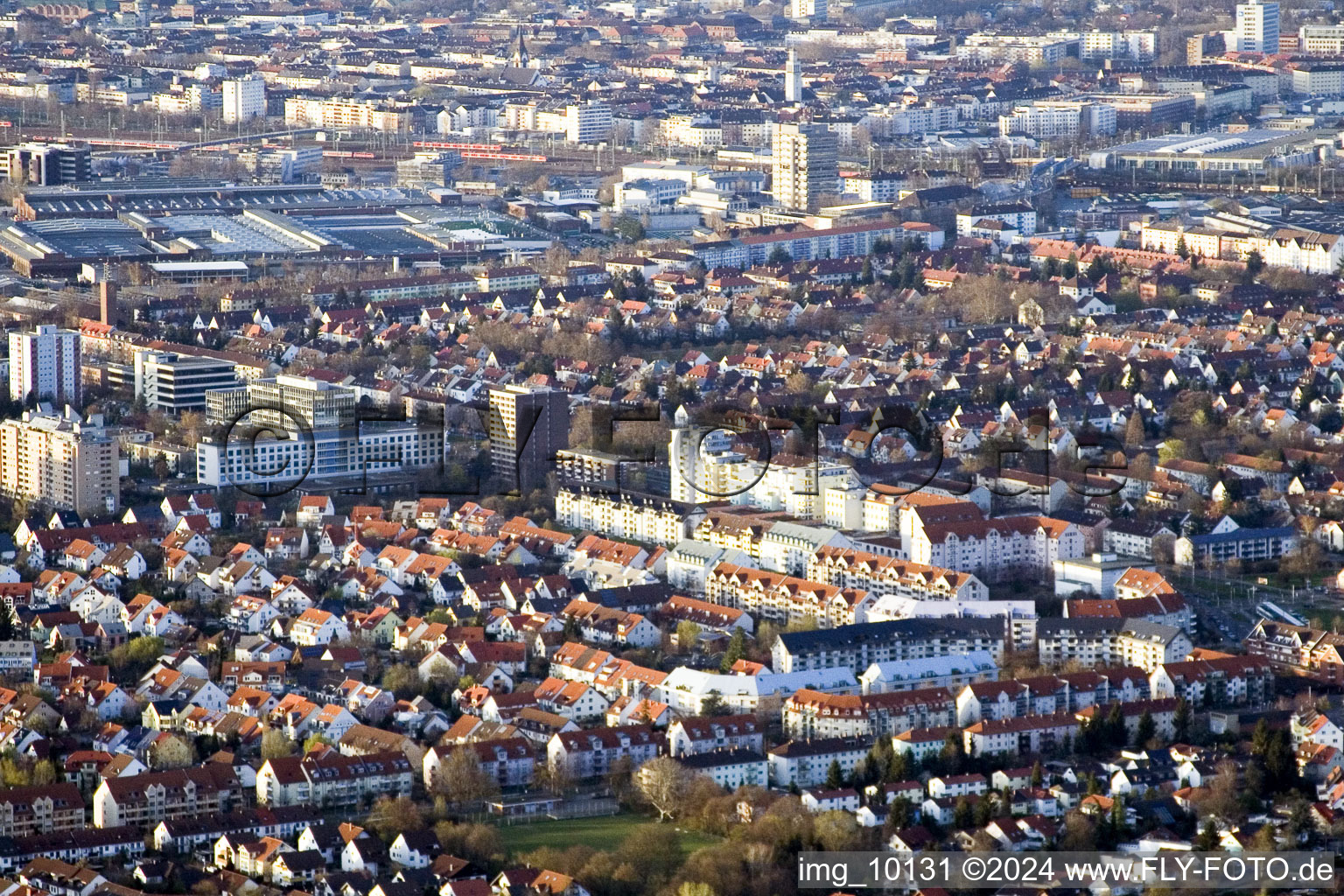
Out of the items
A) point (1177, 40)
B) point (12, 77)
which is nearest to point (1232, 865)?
point (12, 77)

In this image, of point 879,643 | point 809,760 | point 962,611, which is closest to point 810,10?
point 962,611

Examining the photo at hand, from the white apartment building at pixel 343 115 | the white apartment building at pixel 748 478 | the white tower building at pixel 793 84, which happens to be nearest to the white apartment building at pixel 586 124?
the white apartment building at pixel 343 115

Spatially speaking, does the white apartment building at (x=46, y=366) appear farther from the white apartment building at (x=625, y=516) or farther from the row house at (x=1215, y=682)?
the row house at (x=1215, y=682)

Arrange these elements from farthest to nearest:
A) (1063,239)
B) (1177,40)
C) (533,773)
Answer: (1177,40) → (1063,239) → (533,773)

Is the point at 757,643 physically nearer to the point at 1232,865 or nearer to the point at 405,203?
the point at 1232,865

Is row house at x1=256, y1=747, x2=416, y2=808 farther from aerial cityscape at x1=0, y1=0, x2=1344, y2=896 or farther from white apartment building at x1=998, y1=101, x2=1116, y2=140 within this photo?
white apartment building at x1=998, y1=101, x2=1116, y2=140

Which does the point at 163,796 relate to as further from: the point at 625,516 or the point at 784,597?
the point at 625,516
